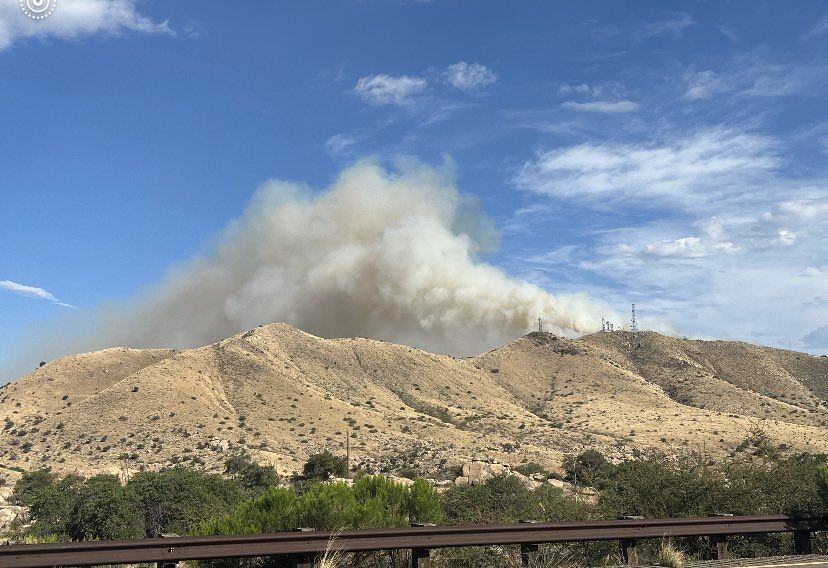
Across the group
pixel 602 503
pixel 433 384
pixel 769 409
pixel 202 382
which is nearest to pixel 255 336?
pixel 202 382

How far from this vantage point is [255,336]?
10362 centimetres

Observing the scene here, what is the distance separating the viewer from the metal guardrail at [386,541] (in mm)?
9359

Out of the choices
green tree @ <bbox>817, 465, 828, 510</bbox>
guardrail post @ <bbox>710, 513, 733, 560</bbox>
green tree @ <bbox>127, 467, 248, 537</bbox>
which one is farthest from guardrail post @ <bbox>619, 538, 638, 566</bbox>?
green tree @ <bbox>127, 467, 248, 537</bbox>

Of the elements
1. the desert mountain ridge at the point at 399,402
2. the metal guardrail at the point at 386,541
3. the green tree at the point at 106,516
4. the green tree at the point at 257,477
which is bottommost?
the green tree at the point at 106,516

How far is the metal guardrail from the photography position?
30.7 ft

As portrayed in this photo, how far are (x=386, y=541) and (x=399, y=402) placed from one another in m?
85.3

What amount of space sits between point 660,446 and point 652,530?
64388 millimetres

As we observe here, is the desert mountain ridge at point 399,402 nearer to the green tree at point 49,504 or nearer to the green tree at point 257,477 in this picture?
the green tree at point 257,477

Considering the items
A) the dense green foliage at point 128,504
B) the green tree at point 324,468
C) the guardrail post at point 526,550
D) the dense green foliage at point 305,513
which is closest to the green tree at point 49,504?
the dense green foliage at point 128,504

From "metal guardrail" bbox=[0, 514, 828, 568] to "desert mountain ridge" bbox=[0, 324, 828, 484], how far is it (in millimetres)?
41172

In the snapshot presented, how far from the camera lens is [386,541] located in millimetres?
10438

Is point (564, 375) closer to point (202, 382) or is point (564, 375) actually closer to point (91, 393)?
point (202, 382)

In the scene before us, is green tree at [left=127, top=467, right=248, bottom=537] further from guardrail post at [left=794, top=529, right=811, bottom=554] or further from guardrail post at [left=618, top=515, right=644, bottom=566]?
guardrail post at [left=794, top=529, right=811, bottom=554]

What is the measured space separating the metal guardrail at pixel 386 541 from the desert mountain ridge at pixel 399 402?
41172 mm
